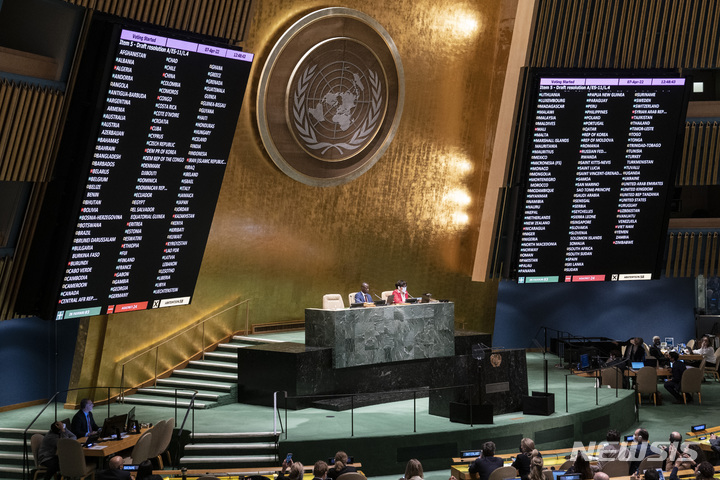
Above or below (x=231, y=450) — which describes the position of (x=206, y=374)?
above

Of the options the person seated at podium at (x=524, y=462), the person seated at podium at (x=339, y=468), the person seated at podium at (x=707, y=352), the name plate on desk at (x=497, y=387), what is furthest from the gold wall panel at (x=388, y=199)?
the person seated at podium at (x=524, y=462)

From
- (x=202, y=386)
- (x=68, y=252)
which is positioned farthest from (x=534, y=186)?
(x=68, y=252)

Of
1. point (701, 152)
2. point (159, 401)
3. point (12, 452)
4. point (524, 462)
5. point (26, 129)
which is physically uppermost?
point (701, 152)

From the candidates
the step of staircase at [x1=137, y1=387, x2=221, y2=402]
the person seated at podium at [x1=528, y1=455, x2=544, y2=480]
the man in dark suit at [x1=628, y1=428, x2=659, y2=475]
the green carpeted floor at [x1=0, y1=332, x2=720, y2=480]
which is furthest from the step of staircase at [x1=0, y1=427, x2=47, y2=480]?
the man in dark suit at [x1=628, y1=428, x2=659, y2=475]

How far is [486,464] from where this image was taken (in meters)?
10.5

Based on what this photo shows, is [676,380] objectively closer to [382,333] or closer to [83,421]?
[382,333]

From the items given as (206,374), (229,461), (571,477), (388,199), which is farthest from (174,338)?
(571,477)

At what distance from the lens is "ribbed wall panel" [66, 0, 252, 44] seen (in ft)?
40.5

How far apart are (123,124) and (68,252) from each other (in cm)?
179

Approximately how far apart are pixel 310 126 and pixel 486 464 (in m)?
8.35

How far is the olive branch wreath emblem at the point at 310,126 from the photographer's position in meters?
16.8

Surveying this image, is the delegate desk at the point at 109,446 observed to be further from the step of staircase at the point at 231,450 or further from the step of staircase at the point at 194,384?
the step of staircase at the point at 194,384

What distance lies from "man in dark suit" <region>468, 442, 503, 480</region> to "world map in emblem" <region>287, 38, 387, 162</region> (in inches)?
A: 314

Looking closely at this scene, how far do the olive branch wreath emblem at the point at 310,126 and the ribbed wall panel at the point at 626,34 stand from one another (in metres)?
2.94
